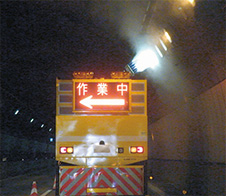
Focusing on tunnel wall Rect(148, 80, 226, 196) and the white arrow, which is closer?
the white arrow

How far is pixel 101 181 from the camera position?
9492 mm

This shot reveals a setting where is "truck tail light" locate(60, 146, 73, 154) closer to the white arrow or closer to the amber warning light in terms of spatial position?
the amber warning light

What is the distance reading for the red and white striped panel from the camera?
373 inches

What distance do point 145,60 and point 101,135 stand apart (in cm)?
712

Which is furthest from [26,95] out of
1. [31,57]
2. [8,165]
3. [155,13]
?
[155,13]

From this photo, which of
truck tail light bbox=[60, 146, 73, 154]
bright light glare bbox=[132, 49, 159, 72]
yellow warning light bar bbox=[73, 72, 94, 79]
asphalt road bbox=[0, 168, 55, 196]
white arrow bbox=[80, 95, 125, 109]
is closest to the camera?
truck tail light bbox=[60, 146, 73, 154]

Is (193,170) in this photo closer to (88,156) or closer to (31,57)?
(88,156)

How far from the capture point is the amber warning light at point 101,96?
9773 millimetres

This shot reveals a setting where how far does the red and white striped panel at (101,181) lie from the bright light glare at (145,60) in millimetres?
6850

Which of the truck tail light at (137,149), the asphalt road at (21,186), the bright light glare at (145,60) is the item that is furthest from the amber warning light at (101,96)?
the asphalt road at (21,186)

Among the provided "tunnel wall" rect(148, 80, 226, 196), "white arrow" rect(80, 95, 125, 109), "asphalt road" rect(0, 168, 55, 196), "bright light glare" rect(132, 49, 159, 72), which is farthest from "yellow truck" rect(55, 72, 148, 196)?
"asphalt road" rect(0, 168, 55, 196)

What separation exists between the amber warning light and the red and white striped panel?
146cm

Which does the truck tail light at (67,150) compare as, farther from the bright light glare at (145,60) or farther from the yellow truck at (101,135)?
the bright light glare at (145,60)

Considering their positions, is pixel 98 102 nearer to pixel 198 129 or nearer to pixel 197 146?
pixel 198 129
